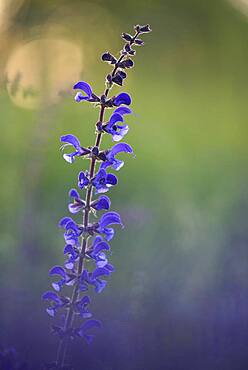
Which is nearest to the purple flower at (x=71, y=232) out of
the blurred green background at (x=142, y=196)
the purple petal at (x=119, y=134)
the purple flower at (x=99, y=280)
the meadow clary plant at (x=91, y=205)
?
the meadow clary plant at (x=91, y=205)

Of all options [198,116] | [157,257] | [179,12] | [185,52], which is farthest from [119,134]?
[179,12]

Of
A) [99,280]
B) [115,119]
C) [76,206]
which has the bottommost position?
[99,280]

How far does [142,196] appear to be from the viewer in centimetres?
402

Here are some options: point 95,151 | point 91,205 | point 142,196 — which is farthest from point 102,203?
point 142,196

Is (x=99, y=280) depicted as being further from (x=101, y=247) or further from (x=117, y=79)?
(x=117, y=79)

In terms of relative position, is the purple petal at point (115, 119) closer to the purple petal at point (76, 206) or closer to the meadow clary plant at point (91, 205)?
the meadow clary plant at point (91, 205)

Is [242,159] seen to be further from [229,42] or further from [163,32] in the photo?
[163,32]

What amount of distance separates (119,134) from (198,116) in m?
4.22

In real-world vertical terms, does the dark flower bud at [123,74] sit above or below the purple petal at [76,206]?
above

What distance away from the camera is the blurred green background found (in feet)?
8.21

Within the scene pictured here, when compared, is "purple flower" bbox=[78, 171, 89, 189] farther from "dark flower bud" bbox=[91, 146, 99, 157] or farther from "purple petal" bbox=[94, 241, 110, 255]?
"purple petal" bbox=[94, 241, 110, 255]

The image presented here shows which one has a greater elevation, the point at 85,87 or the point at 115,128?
the point at 85,87

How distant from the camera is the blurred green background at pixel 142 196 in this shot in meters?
2.50

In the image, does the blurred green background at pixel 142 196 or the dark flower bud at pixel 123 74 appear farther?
the blurred green background at pixel 142 196
